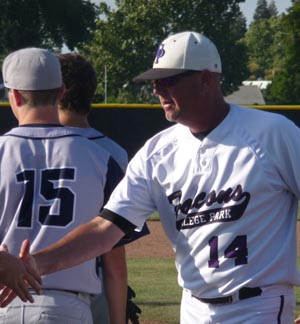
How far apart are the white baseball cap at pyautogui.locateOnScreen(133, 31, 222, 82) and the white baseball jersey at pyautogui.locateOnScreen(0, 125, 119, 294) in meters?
0.42

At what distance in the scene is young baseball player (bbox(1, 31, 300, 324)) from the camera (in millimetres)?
3592

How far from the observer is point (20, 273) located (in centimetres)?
337

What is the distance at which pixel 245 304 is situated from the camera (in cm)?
359

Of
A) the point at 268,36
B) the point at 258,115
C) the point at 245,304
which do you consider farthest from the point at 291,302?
the point at 268,36

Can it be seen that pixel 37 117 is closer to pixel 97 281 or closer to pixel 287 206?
pixel 97 281

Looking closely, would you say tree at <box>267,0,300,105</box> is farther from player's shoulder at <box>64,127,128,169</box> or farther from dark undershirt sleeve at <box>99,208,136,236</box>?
dark undershirt sleeve at <box>99,208,136,236</box>

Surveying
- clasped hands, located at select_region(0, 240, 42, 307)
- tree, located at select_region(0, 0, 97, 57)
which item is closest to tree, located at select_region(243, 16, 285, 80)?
tree, located at select_region(0, 0, 97, 57)

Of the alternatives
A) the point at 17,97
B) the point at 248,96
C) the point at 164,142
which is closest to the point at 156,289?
the point at 164,142

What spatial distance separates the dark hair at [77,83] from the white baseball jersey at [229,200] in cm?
79

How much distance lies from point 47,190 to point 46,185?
0.06 feet

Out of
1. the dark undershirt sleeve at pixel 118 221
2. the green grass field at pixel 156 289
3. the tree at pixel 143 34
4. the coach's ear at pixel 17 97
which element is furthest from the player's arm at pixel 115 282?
the tree at pixel 143 34

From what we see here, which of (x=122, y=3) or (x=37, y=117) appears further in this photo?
(x=122, y=3)

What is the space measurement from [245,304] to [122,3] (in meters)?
67.7

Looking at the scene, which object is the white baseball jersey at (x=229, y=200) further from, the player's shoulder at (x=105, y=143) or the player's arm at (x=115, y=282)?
the player's shoulder at (x=105, y=143)
